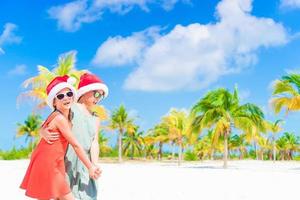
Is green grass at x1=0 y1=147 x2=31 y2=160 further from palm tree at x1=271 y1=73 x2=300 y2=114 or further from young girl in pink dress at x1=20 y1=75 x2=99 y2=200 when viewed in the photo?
young girl in pink dress at x1=20 y1=75 x2=99 y2=200

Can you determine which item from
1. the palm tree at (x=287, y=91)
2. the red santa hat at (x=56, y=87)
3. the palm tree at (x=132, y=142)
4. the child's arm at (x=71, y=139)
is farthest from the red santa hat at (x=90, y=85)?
the palm tree at (x=132, y=142)

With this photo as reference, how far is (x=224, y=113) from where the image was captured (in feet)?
97.0

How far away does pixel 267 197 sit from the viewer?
11.6 meters

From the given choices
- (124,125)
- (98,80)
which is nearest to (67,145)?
(98,80)

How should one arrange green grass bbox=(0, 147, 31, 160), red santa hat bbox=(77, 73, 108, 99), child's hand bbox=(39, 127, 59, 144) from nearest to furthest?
child's hand bbox=(39, 127, 59, 144) < red santa hat bbox=(77, 73, 108, 99) < green grass bbox=(0, 147, 31, 160)

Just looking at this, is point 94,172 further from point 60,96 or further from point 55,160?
point 60,96

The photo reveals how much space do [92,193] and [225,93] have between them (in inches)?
1043

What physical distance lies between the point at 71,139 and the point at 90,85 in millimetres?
559

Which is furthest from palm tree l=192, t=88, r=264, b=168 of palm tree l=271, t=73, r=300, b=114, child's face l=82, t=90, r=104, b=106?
child's face l=82, t=90, r=104, b=106

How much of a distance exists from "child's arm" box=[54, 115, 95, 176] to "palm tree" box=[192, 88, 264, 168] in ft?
84.2

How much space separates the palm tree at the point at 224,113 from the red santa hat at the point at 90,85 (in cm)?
2533

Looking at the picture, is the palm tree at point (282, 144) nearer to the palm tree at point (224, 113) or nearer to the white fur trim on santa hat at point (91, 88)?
the palm tree at point (224, 113)

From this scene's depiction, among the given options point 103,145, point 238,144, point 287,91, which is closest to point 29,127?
point 103,145

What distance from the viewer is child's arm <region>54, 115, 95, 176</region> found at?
12.7 feet
